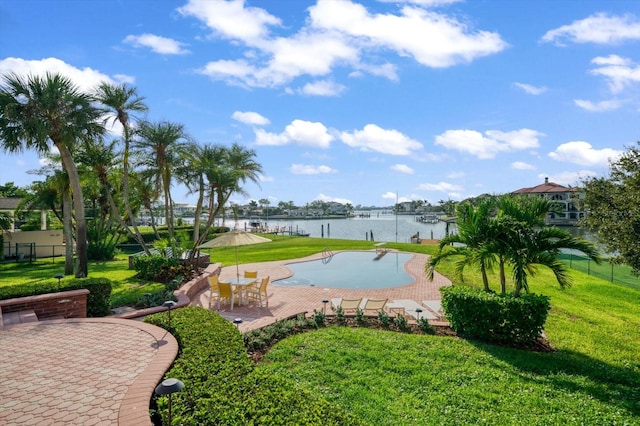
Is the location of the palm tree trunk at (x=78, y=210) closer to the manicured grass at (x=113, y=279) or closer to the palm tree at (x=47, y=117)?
the palm tree at (x=47, y=117)

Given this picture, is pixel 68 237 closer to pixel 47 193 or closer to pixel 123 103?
pixel 123 103

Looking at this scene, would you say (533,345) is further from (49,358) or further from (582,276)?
(582,276)

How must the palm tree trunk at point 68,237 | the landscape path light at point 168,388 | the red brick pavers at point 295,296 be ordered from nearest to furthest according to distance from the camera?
the landscape path light at point 168,388, the red brick pavers at point 295,296, the palm tree trunk at point 68,237

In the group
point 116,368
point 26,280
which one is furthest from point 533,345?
point 26,280

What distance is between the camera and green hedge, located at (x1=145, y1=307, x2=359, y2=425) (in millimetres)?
3561

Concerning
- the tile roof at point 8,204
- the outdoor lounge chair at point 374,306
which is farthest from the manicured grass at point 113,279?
the tile roof at point 8,204

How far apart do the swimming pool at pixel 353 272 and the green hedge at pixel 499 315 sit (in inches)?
278

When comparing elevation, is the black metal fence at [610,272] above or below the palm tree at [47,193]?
below

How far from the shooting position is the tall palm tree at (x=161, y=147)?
16.3 meters

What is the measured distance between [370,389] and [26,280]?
14641mm

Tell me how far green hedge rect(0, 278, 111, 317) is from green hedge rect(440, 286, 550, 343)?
8.98m

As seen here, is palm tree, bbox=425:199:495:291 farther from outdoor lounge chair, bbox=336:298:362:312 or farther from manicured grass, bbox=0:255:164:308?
manicured grass, bbox=0:255:164:308

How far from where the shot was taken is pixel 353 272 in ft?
61.4

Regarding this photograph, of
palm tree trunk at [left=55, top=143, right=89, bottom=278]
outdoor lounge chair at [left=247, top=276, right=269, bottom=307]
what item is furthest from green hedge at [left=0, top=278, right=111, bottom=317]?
palm tree trunk at [left=55, top=143, right=89, bottom=278]
